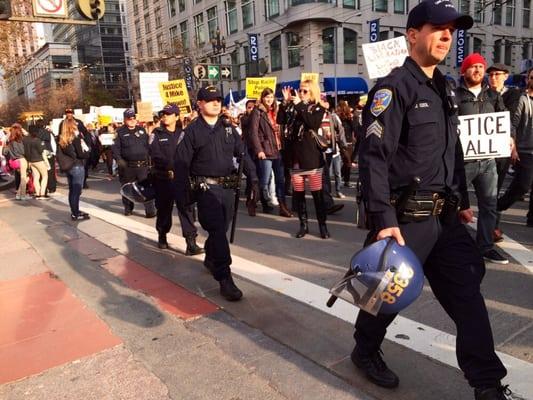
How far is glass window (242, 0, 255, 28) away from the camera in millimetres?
37594

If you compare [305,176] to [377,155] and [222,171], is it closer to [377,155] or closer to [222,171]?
[222,171]

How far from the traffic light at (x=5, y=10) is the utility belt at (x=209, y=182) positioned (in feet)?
14.1

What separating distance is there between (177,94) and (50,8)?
3.31 meters

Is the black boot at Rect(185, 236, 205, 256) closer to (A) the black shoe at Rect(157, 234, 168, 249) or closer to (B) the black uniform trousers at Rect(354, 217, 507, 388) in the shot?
(A) the black shoe at Rect(157, 234, 168, 249)

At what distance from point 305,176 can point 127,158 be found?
3.93m

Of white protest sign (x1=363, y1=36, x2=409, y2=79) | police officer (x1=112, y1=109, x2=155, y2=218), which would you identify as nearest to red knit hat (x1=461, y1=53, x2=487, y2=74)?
white protest sign (x1=363, y1=36, x2=409, y2=79)

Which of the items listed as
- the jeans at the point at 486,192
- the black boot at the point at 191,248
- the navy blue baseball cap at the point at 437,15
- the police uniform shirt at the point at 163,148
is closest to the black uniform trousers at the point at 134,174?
the police uniform shirt at the point at 163,148

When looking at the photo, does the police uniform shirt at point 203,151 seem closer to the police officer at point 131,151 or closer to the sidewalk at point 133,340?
the sidewalk at point 133,340

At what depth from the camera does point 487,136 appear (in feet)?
14.7

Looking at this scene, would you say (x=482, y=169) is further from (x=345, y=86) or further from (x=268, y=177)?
(x=345, y=86)

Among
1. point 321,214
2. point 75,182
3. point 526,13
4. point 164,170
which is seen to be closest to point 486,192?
point 321,214

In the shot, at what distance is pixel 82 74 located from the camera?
64.2 m

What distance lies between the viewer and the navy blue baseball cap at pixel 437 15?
7.39ft

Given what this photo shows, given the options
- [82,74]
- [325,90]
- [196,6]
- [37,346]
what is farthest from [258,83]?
[82,74]
